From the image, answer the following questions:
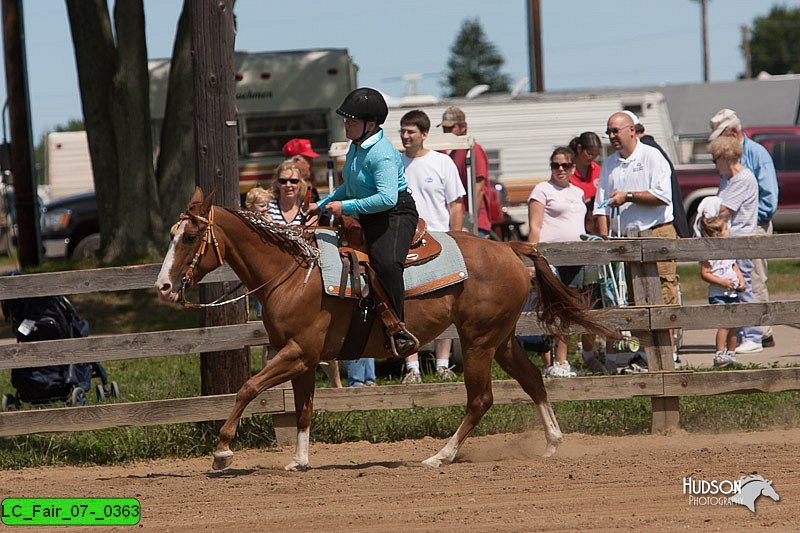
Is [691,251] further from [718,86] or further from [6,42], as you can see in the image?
[718,86]

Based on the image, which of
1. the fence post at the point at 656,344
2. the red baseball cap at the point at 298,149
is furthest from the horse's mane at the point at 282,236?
the red baseball cap at the point at 298,149

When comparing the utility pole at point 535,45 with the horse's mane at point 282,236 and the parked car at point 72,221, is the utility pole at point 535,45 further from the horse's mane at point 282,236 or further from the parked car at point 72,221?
the horse's mane at point 282,236

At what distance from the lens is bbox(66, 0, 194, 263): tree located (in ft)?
54.1

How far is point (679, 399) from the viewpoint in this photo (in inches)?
361

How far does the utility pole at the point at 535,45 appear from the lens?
2802 cm

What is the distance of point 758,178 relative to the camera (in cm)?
1146

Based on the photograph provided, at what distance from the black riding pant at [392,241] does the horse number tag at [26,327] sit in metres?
3.83

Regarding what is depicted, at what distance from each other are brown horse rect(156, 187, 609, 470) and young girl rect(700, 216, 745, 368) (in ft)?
10.4

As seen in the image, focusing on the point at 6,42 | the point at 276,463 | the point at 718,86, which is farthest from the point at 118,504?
the point at 718,86

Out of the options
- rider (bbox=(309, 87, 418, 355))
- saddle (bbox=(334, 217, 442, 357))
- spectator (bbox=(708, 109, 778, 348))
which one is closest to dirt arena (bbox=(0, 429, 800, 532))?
saddle (bbox=(334, 217, 442, 357))

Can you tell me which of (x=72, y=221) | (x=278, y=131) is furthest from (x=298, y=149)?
(x=72, y=221)

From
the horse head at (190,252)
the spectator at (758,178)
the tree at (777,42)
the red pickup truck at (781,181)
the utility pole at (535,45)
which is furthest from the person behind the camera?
the tree at (777,42)

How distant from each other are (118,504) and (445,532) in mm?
2057

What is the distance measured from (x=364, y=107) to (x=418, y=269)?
118cm
